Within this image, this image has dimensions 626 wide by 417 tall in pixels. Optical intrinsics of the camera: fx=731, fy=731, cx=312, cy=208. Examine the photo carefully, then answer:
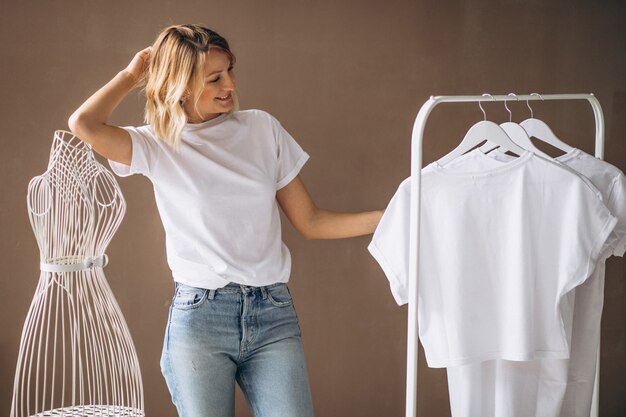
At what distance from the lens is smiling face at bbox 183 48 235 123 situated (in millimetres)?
1997

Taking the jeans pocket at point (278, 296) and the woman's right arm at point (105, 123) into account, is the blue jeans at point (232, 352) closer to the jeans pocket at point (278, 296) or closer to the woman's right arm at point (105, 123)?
the jeans pocket at point (278, 296)

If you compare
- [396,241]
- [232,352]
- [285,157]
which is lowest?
[232,352]

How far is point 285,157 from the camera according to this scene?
217 centimetres

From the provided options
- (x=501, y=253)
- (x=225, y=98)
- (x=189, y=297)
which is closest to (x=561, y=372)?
(x=501, y=253)

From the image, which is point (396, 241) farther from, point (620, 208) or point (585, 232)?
point (620, 208)

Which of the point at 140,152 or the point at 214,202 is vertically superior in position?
the point at 140,152

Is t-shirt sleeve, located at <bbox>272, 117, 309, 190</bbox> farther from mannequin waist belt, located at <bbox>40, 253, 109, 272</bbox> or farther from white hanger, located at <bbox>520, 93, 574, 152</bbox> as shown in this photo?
white hanger, located at <bbox>520, 93, 574, 152</bbox>

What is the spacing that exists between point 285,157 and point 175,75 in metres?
0.41

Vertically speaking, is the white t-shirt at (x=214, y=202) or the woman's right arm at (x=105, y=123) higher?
the woman's right arm at (x=105, y=123)

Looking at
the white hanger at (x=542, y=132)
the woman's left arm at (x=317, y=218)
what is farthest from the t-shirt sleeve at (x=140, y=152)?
the white hanger at (x=542, y=132)

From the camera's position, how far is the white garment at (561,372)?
212 centimetres

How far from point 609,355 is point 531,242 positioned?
1312 millimetres

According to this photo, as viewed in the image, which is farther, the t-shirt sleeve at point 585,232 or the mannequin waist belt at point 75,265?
the mannequin waist belt at point 75,265

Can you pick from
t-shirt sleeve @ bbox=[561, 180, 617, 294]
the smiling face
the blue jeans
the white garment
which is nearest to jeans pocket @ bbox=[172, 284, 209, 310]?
the blue jeans
